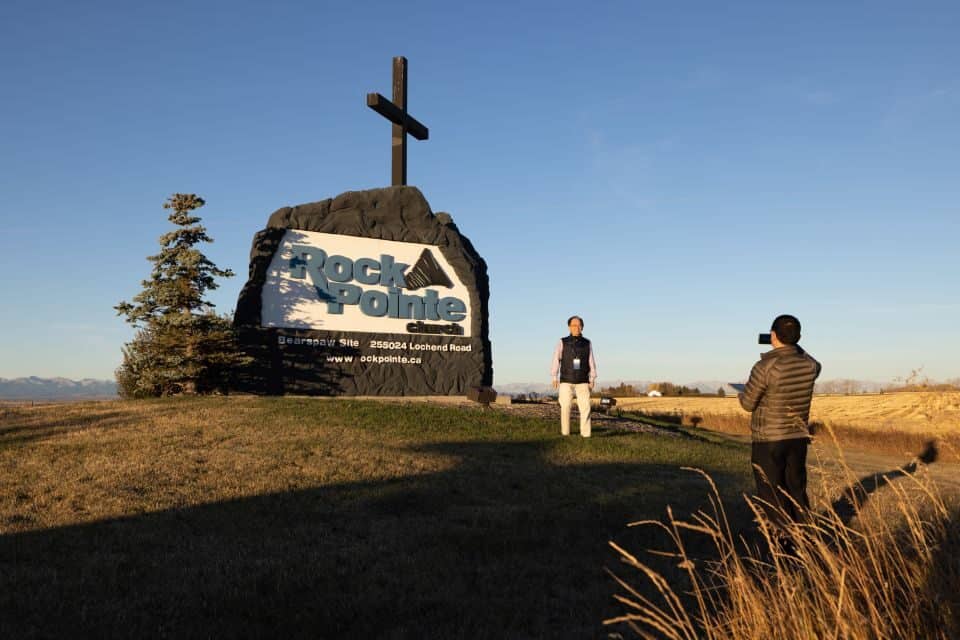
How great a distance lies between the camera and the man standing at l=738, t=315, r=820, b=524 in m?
7.18

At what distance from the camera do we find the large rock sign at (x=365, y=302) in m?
21.1

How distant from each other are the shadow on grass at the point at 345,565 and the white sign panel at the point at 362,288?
12.2 m

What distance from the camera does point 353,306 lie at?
22.3m

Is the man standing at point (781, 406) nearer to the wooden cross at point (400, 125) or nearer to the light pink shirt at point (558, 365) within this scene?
the light pink shirt at point (558, 365)

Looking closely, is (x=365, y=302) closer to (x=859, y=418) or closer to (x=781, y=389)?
(x=781, y=389)

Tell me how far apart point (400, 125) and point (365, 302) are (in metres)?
5.55

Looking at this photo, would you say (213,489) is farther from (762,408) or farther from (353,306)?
(353,306)

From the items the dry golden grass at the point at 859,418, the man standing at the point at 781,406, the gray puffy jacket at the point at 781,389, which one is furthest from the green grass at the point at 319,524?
the dry golden grass at the point at 859,418

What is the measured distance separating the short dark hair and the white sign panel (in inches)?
631

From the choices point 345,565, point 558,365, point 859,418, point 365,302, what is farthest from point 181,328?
point 859,418

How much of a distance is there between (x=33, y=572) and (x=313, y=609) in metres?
2.50

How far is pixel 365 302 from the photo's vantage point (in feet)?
73.9

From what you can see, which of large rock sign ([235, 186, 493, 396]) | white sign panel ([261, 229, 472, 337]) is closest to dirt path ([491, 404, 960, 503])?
large rock sign ([235, 186, 493, 396])

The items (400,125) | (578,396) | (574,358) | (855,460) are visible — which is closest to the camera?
(574,358)
